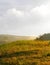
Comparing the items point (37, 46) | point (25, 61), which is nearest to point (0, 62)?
point (25, 61)

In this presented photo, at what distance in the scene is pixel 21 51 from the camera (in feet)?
148

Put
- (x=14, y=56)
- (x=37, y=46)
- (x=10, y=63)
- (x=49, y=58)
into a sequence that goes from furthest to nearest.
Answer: (x=37, y=46) → (x=14, y=56) → (x=49, y=58) → (x=10, y=63)

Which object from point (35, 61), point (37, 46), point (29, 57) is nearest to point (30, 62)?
point (35, 61)

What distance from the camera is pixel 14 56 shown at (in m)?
43.1

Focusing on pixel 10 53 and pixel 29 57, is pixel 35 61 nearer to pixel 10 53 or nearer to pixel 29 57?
pixel 29 57

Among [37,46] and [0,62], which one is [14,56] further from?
[37,46]

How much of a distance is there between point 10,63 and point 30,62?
9.74ft

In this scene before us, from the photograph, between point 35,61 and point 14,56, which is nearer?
point 35,61

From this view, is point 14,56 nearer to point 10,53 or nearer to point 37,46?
point 10,53

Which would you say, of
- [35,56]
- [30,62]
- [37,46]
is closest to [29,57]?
[35,56]

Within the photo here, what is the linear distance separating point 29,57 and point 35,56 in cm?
103

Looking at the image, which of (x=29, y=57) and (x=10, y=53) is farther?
(x=10, y=53)

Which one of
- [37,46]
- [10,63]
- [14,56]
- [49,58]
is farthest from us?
[37,46]

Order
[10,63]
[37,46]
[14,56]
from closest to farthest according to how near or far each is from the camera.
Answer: [10,63], [14,56], [37,46]
